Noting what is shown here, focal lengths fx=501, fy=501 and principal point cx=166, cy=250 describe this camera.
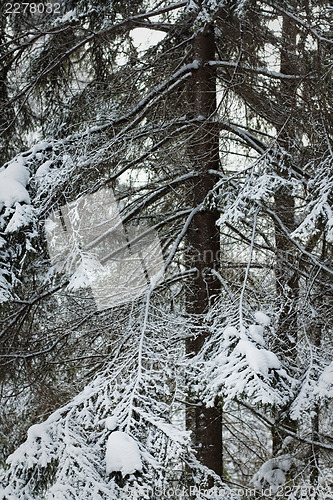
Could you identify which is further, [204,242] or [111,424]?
[204,242]

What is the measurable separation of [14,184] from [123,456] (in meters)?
2.52

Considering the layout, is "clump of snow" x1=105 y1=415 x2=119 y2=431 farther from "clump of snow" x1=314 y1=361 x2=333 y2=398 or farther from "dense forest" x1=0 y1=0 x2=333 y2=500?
"clump of snow" x1=314 y1=361 x2=333 y2=398

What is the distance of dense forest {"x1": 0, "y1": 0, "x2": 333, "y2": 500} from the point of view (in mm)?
3674

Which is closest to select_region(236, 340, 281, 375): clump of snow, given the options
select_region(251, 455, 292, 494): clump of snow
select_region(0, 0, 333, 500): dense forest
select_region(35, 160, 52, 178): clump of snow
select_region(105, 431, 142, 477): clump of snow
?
select_region(0, 0, 333, 500): dense forest

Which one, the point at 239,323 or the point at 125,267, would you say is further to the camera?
the point at 125,267

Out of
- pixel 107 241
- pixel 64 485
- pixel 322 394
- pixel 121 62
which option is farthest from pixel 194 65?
pixel 64 485

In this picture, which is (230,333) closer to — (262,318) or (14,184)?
(262,318)

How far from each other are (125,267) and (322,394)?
331 cm

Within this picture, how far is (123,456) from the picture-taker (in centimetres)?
322

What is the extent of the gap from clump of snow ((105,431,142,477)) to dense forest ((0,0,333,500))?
0.01 metres

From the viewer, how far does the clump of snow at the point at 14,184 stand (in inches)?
170

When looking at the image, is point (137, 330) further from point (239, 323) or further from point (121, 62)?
point (121, 62)

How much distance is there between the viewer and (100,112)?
20.0 feet

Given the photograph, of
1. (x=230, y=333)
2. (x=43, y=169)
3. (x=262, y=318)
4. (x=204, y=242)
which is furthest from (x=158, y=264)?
(x=230, y=333)
